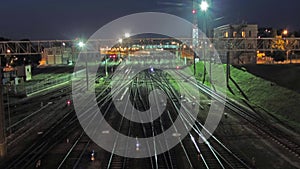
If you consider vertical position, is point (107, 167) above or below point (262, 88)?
below

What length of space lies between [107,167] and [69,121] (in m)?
10.9

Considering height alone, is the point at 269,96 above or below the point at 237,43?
below

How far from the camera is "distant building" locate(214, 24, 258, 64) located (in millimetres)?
39344

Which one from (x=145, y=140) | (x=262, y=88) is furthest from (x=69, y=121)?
(x=262, y=88)

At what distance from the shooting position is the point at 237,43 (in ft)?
134

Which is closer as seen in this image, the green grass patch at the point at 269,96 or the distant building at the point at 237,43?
the green grass patch at the point at 269,96

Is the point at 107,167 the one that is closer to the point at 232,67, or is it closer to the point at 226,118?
the point at 226,118

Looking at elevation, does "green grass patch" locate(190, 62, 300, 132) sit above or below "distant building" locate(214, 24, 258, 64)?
below

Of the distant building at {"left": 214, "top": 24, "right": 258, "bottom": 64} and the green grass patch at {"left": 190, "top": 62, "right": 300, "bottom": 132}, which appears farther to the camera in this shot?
the distant building at {"left": 214, "top": 24, "right": 258, "bottom": 64}

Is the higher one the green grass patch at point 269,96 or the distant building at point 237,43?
the distant building at point 237,43

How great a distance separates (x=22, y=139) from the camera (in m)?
20.2

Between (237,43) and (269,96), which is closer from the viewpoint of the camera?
(269,96)

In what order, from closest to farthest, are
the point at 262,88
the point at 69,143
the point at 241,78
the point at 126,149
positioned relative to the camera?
the point at 126,149, the point at 69,143, the point at 262,88, the point at 241,78

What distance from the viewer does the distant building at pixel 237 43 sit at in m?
39.3
